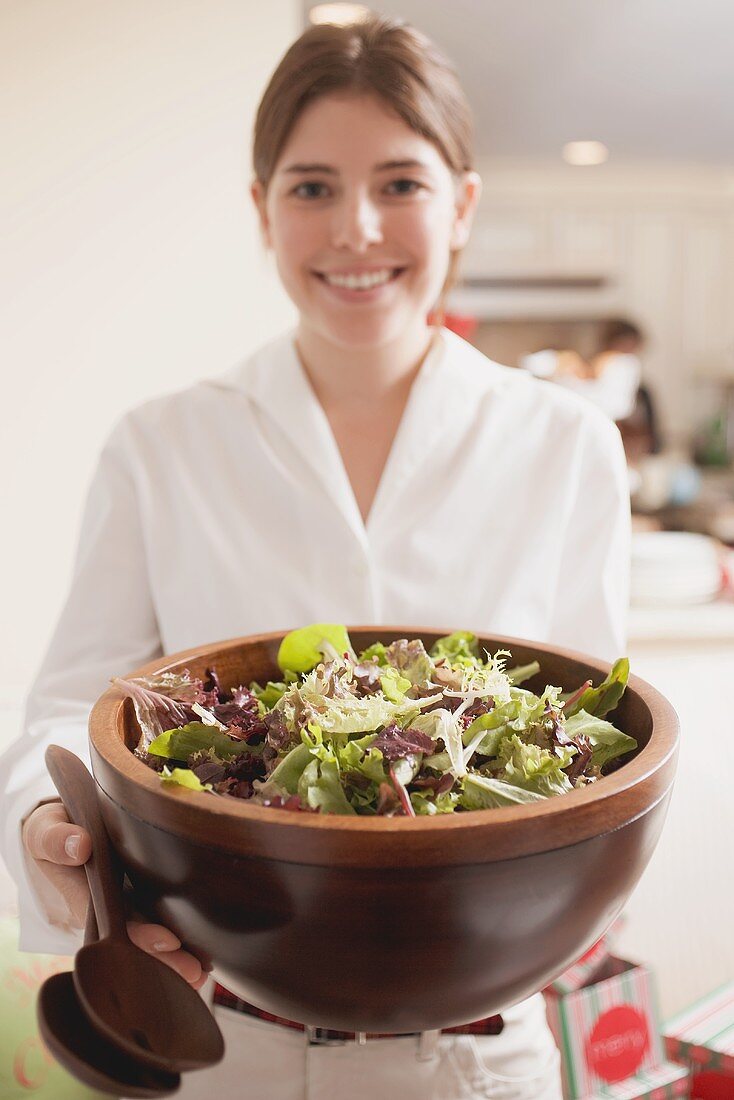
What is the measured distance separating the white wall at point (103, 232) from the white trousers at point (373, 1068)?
1.40m

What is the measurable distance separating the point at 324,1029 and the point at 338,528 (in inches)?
22.5

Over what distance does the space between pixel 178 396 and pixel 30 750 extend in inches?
21.8

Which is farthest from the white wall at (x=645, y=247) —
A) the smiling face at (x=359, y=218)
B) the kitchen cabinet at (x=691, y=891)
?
the smiling face at (x=359, y=218)

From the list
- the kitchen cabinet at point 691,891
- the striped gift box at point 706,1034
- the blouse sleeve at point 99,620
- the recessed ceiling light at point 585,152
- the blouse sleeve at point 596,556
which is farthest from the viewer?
the recessed ceiling light at point 585,152

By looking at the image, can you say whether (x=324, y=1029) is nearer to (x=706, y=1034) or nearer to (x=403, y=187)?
(x=706, y=1034)

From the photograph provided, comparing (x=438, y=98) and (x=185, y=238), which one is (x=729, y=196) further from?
(x=438, y=98)

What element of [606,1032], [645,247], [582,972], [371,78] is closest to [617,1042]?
[606,1032]

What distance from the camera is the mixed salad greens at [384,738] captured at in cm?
57

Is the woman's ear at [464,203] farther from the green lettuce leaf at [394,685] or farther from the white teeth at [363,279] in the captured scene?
the green lettuce leaf at [394,685]

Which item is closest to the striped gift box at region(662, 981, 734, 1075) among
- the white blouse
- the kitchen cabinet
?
the kitchen cabinet

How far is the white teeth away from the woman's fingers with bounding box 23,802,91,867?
0.69m

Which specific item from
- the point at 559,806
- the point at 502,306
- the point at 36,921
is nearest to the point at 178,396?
the point at 36,921

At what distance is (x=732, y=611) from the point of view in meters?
2.07

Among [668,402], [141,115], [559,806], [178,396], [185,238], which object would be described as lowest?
[668,402]
